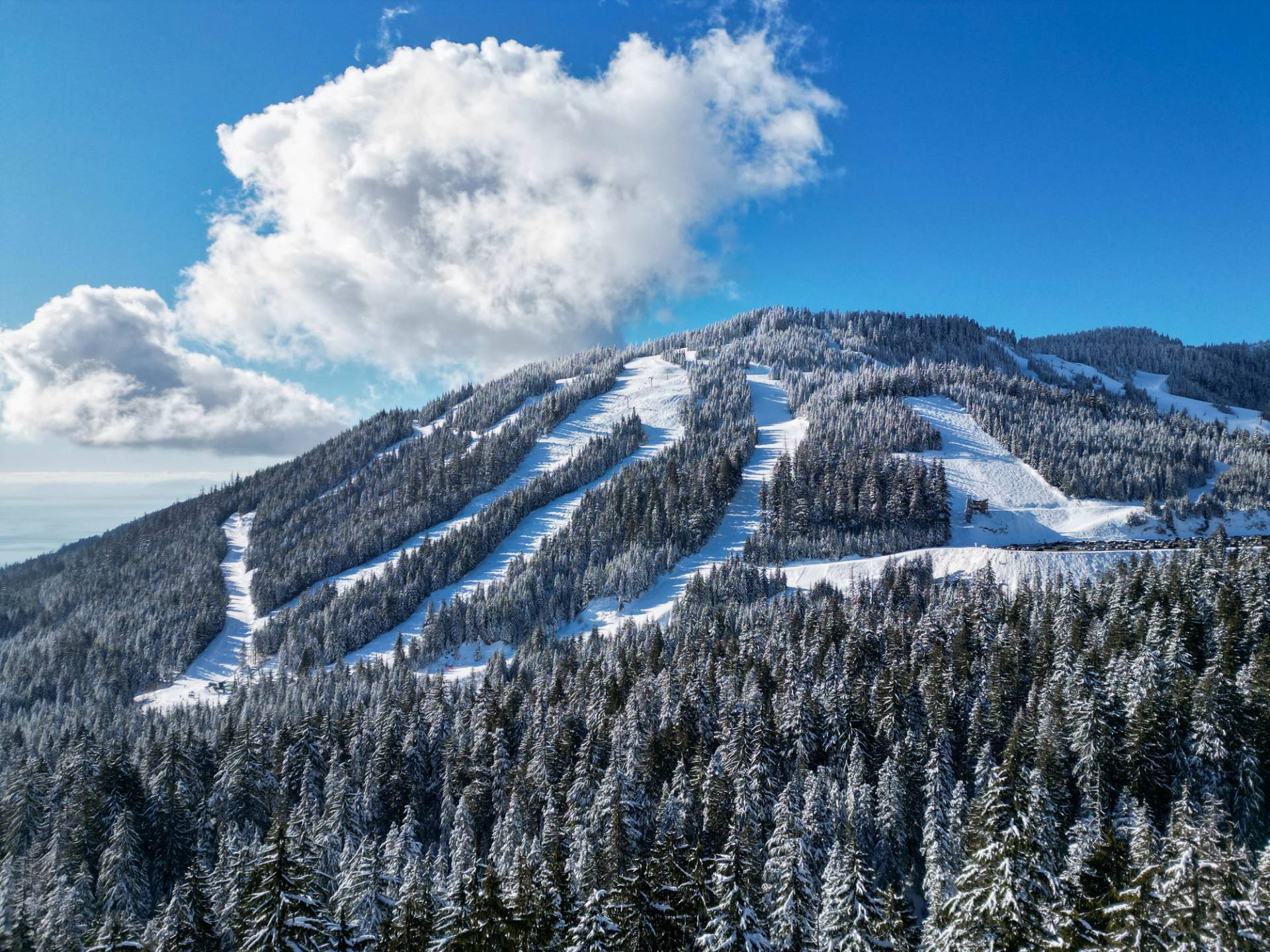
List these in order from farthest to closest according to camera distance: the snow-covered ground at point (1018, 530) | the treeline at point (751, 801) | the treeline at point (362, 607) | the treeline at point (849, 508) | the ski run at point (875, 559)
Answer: the treeline at point (362, 607)
the treeline at point (849, 508)
the ski run at point (875, 559)
the snow-covered ground at point (1018, 530)
the treeline at point (751, 801)

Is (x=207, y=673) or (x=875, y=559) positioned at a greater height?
(x=875, y=559)

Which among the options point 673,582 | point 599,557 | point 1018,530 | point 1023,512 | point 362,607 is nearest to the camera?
point 673,582

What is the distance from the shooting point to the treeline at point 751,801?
1093 inches

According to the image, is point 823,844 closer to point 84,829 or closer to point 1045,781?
point 1045,781

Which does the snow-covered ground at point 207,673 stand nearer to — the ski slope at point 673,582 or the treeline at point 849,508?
the ski slope at point 673,582

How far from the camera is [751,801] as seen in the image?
5612cm

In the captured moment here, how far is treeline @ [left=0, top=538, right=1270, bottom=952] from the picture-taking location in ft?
91.1

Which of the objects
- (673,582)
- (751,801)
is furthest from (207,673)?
(751,801)

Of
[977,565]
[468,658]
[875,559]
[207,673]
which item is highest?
[875,559]

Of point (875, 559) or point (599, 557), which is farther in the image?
point (599, 557)

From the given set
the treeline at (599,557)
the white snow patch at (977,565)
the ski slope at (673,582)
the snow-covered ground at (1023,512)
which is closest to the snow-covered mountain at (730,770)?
the white snow patch at (977,565)

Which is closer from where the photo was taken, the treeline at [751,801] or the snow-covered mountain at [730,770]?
the treeline at [751,801]

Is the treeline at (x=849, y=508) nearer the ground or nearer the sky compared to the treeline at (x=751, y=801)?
nearer the sky

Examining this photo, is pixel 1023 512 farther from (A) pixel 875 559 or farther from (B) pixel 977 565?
(A) pixel 875 559
